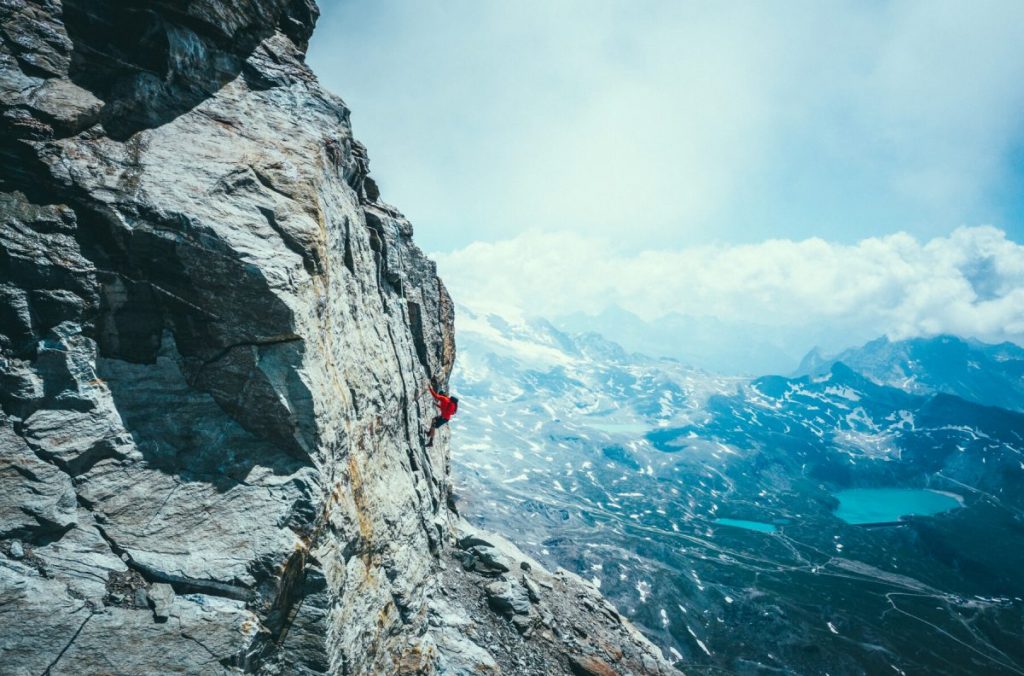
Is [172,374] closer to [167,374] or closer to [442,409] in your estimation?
[167,374]

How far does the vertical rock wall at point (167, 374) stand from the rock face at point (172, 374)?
6 cm

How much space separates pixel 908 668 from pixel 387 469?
26164 centimetres

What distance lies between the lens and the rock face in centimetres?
1266

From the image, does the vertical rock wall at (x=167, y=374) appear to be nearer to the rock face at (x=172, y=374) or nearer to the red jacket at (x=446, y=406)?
the rock face at (x=172, y=374)

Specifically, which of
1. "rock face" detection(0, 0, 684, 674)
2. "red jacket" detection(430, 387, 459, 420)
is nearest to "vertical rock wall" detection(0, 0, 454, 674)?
"rock face" detection(0, 0, 684, 674)

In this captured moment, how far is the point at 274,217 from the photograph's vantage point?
1669cm

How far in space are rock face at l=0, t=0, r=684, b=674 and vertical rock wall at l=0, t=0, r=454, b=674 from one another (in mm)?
59

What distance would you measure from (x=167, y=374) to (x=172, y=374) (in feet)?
0.48

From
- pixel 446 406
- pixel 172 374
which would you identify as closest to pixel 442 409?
pixel 446 406

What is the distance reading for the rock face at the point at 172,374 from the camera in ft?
41.5

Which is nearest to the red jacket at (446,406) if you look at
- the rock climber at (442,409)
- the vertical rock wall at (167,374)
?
the rock climber at (442,409)

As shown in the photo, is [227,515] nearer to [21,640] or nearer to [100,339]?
[21,640]

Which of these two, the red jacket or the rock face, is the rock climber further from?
the rock face

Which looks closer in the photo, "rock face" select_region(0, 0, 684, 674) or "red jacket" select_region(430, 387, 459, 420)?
"rock face" select_region(0, 0, 684, 674)
